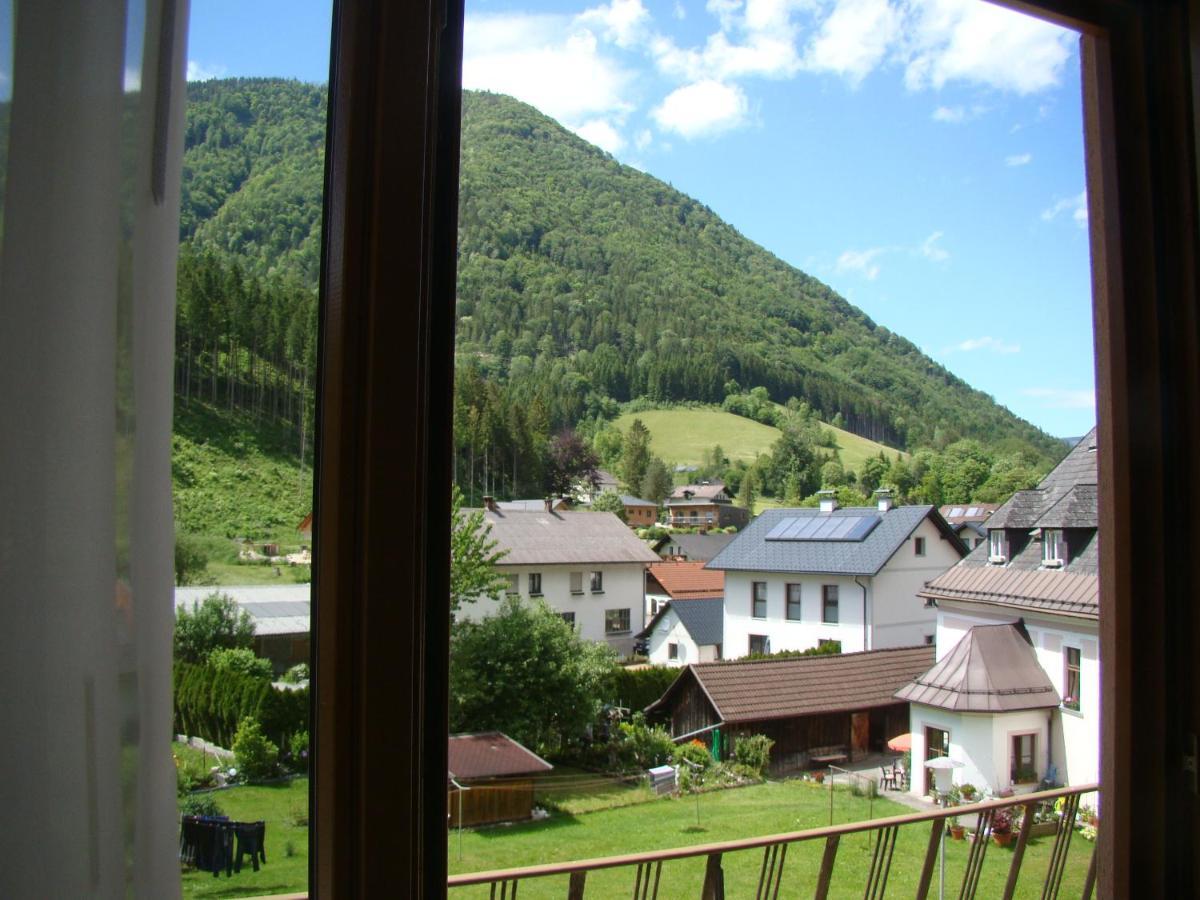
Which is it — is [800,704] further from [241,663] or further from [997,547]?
[241,663]

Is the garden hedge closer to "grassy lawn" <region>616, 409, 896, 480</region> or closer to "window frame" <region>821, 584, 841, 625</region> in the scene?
"grassy lawn" <region>616, 409, 896, 480</region>

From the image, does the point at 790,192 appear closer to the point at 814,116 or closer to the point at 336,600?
the point at 814,116

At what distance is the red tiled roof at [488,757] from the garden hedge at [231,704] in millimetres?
397

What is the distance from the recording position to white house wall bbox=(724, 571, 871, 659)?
167 cm

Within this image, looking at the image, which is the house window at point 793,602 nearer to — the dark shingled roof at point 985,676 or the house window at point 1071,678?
the dark shingled roof at point 985,676

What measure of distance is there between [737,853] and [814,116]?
167cm

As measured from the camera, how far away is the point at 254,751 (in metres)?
1.03

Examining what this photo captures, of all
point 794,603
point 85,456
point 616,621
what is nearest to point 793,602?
point 794,603

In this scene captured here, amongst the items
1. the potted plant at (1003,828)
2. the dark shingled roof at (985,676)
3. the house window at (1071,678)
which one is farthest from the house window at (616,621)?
the potted plant at (1003,828)

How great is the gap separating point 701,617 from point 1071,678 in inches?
33.2

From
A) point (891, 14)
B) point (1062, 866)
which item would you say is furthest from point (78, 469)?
point (1062, 866)

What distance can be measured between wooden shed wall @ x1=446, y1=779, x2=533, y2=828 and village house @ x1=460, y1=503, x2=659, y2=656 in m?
0.29

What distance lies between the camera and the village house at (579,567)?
1434 millimetres

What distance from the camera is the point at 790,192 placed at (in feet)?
6.18
